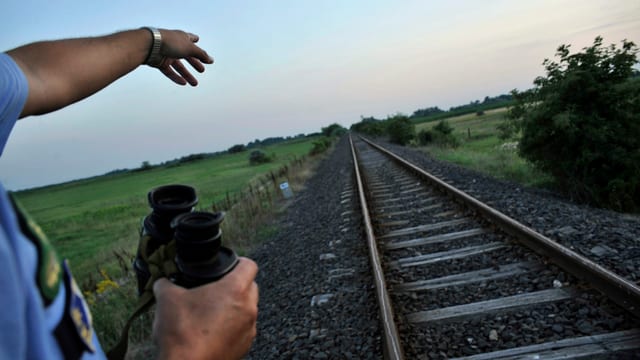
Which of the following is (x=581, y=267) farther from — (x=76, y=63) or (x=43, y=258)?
(x=43, y=258)

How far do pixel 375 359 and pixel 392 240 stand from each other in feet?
9.34

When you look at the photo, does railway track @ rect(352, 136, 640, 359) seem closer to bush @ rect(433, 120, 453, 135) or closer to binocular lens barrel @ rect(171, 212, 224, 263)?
binocular lens barrel @ rect(171, 212, 224, 263)

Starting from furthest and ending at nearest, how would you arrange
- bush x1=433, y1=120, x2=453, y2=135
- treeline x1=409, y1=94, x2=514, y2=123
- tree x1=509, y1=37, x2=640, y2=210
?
treeline x1=409, y1=94, x2=514, y2=123 < bush x1=433, y1=120, x2=453, y2=135 < tree x1=509, y1=37, x2=640, y2=210

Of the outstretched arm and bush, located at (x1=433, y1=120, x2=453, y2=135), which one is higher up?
the outstretched arm

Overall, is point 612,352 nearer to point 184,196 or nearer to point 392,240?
point 184,196

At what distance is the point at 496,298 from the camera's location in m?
3.59

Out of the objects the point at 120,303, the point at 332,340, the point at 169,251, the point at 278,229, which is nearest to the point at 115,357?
the point at 169,251

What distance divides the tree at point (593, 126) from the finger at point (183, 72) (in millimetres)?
7321

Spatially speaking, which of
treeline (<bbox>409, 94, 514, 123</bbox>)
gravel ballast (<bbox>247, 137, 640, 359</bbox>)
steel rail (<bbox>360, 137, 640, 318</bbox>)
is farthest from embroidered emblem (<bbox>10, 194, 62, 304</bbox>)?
treeline (<bbox>409, 94, 514, 123</bbox>)

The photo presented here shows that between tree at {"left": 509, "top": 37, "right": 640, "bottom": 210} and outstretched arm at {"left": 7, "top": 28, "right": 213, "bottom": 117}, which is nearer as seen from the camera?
outstretched arm at {"left": 7, "top": 28, "right": 213, "bottom": 117}

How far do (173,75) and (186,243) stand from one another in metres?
1.26

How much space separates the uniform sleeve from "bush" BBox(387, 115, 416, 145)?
33823mm

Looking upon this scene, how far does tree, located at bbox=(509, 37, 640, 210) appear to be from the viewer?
7.22 m

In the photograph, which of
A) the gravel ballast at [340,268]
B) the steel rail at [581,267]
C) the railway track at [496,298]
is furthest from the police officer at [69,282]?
the steel rail at [581,267]
